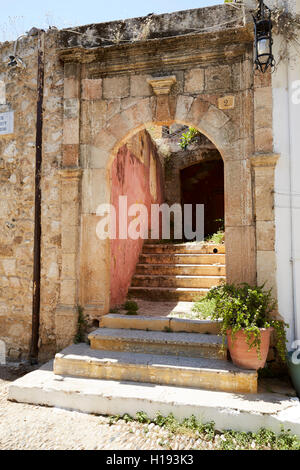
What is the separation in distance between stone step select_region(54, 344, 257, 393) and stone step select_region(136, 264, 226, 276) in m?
2.69

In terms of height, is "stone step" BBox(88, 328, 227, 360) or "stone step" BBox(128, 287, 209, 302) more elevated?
"stone step" BBox(128, 287, 209, 302)

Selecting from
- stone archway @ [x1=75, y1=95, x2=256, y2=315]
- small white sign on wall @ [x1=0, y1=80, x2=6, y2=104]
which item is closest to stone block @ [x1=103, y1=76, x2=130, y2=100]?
stone archway @ [x1=75, y1=95, x2=256, y2=315]

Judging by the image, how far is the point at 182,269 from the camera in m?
6.08

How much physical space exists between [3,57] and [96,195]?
2456 millimetres

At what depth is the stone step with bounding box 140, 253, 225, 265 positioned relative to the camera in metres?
6.15

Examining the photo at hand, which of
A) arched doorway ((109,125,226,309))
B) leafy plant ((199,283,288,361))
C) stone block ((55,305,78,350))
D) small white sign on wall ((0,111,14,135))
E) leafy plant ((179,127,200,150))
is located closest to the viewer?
leafy plant ((199,283,288,361))

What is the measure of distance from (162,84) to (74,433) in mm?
3676

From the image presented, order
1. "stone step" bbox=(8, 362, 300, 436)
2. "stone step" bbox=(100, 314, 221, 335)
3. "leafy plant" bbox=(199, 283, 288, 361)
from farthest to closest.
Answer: "stone step" bbox=(100, 314, 221, 335) → "leafy plant" bbox=(199, 283, 288, 361) → "stone step" bbox=(8, 362, 300, 436)

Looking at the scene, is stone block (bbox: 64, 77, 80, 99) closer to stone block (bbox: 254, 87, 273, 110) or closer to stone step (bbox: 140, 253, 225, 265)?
stone block (bbox: 254, 87, 273, 110)

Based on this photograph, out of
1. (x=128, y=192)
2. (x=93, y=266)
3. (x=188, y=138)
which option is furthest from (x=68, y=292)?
(x=188, y=138)

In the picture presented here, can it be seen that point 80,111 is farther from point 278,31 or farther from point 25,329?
point 25,329

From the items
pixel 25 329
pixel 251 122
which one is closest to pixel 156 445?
pixel 25 329

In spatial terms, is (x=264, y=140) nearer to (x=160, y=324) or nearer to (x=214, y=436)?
(x=160, y=324)

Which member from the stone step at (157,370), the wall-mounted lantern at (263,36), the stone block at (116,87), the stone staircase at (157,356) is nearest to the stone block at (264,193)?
the wall-mounted lantern at (263,36)
